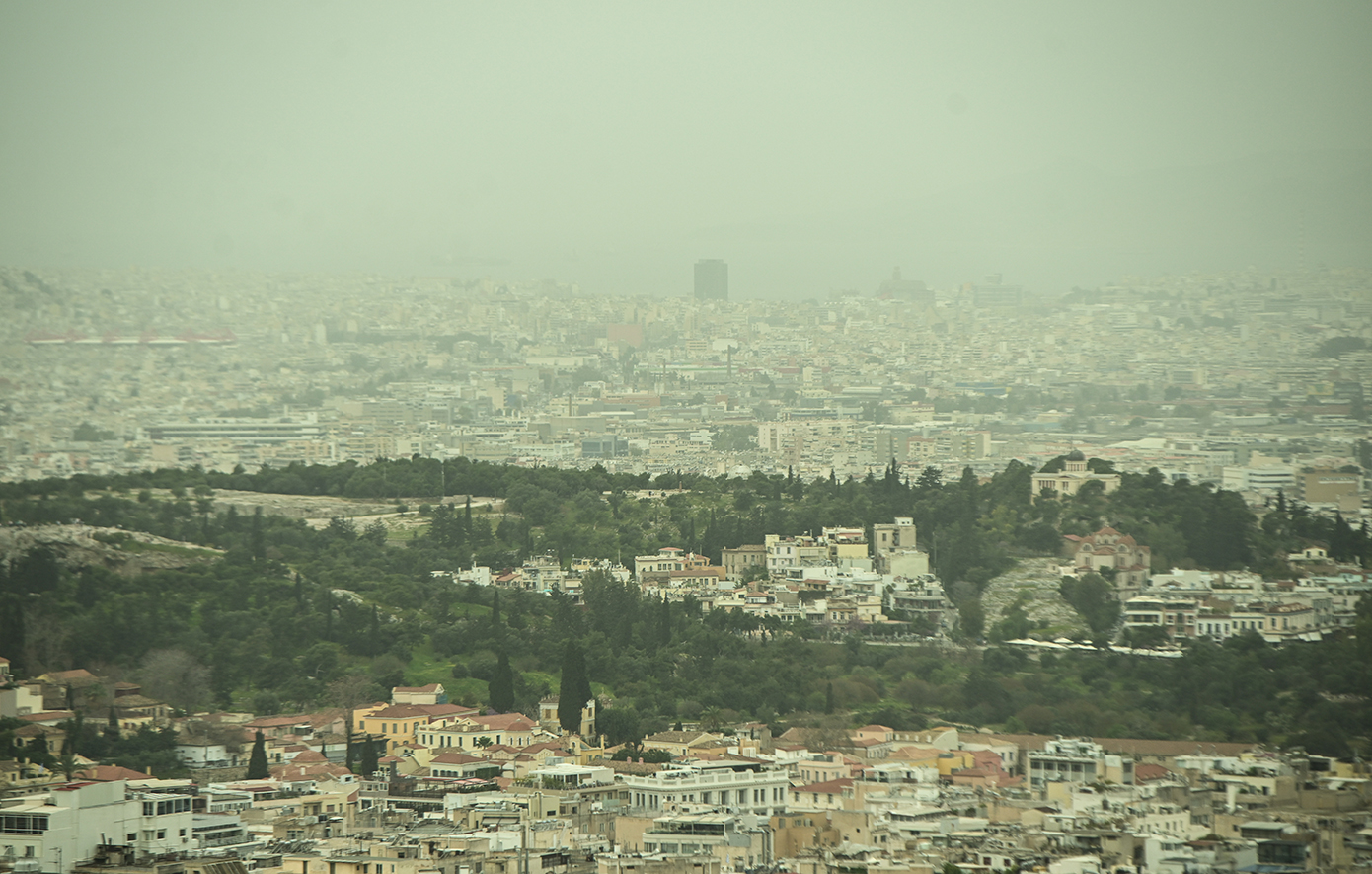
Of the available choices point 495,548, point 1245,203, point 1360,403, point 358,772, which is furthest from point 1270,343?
point 358,772

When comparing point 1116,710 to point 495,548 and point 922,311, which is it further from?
point 922,311

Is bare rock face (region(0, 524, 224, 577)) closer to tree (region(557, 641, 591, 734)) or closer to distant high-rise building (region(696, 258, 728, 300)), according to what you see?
tree (region(557, 641, 591, 734))

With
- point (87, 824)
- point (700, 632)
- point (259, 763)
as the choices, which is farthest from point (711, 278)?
point (87, 824)

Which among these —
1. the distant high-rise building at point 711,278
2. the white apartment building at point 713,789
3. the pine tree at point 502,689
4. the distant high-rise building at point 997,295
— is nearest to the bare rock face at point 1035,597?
the pine tree at point 502,689

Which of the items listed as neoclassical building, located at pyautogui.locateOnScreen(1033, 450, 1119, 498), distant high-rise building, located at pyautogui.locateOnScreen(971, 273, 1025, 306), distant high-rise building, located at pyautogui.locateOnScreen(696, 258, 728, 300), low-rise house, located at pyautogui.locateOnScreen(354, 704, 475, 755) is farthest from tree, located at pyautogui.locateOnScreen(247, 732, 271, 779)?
distant high-rise building, located at pyautogui.locateOnScreen(696, 258, 728, 300)

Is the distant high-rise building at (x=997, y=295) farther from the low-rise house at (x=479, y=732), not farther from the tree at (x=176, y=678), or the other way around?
the low-rise house at (x=479, y=732)

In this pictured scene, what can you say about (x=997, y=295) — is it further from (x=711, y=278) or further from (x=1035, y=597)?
(x=1035, y=597)
